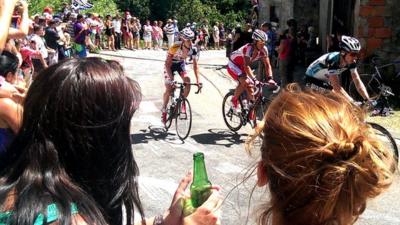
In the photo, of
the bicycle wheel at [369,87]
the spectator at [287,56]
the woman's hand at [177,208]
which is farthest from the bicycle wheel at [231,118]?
the woman's hand at [177,208]

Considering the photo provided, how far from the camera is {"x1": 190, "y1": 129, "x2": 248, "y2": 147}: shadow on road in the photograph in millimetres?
8883

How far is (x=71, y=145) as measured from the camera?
5.90 feet

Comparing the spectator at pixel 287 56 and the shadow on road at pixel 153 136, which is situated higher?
the spectator at pixel 287 56

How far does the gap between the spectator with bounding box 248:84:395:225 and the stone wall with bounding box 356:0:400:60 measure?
11955 mm

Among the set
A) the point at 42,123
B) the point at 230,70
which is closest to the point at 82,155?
the point at 42,123

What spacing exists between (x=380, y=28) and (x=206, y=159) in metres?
7.40

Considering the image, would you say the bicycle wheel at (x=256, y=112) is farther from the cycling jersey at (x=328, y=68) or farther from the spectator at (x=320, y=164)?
the spectator at (x=320, y=164)

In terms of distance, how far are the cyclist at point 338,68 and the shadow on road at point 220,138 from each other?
1.64m

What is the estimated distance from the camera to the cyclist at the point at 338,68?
7.38 m

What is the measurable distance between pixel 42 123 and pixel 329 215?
99 cm

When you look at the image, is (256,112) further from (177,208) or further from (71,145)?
(71,145)

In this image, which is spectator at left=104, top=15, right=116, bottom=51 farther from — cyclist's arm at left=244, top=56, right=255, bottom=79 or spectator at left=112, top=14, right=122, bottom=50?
cyclist's arm at left=244, top=56, right=255, bottom=79

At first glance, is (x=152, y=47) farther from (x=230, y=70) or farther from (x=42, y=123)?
(x=42, y=123)

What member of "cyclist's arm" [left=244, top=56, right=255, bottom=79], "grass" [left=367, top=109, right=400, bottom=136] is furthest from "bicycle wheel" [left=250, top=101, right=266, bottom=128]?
"grass" [left=367, top=109, right=400, bottom=136]
